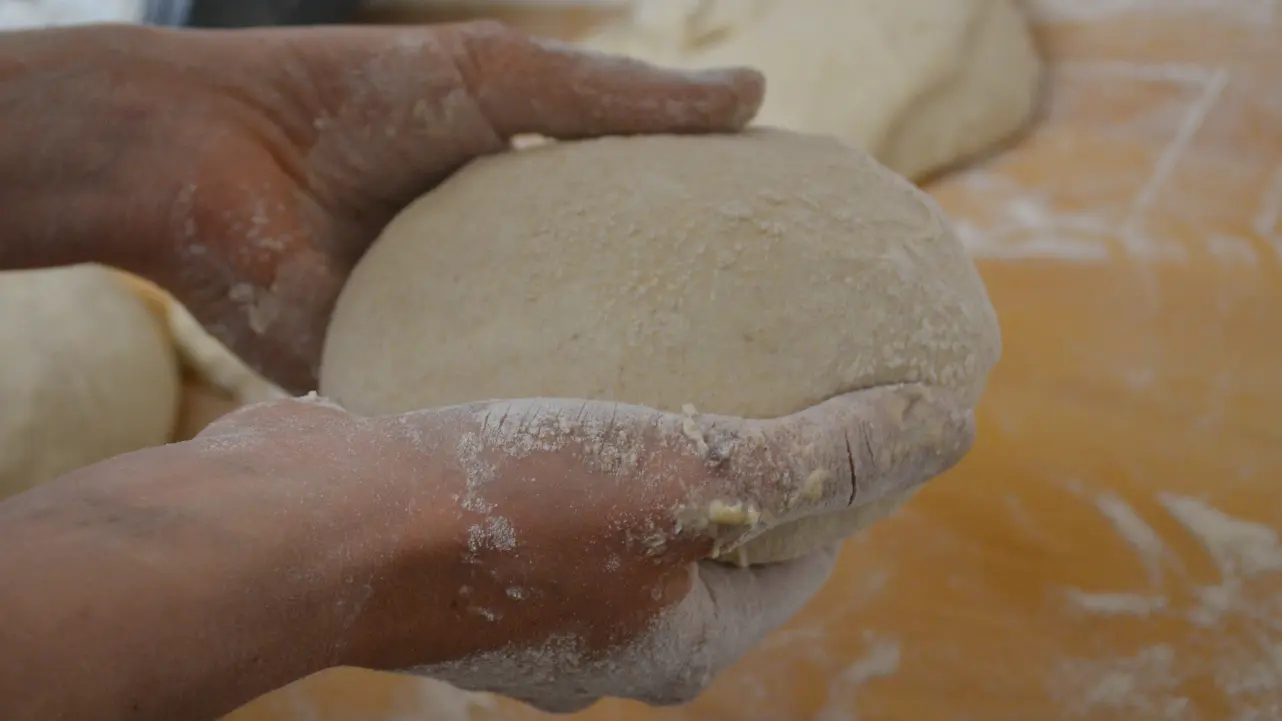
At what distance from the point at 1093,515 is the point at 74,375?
1441 mm

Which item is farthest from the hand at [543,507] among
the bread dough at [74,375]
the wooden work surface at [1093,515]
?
the bread dough at [74,375]

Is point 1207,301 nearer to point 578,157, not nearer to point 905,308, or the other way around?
point 905,308

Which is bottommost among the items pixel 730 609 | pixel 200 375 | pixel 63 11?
pixel 200 375

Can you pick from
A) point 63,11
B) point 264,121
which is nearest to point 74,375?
point 264,121

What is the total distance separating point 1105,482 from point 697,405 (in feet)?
2.39

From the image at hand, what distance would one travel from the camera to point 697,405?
749mm

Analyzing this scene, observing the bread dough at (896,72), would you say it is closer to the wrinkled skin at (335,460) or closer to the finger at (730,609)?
the wrinkled skin at (335,460)

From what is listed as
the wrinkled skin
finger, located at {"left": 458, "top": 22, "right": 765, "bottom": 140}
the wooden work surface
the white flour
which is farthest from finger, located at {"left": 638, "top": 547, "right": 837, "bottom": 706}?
the white flour

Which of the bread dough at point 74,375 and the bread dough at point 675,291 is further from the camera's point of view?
the bread dough at point 74,375

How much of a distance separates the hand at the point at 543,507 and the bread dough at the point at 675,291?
0.07 meters

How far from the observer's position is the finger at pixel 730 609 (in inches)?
29.5

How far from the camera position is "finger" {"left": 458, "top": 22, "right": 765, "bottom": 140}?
3.03 feet

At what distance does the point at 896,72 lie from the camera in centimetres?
153

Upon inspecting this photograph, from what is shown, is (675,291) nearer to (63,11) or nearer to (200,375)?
(200,375)
